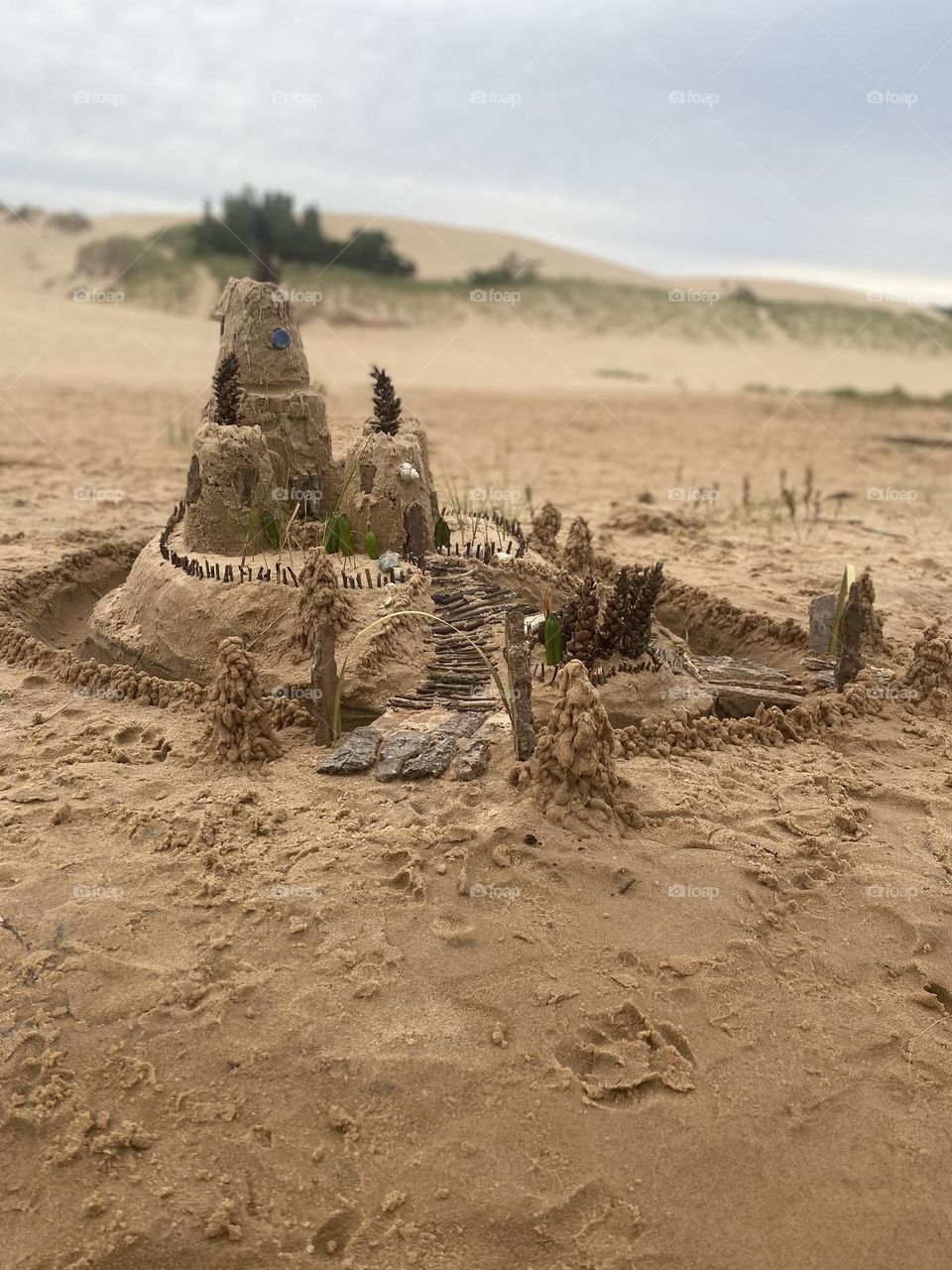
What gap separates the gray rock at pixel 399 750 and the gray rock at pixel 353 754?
0.19 feet

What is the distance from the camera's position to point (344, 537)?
657 centimetres

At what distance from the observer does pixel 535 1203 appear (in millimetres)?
3324

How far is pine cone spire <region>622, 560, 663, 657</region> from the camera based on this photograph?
5.80 metres

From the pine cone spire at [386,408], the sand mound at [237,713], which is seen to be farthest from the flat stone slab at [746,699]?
the pine cone spire at [386,408]

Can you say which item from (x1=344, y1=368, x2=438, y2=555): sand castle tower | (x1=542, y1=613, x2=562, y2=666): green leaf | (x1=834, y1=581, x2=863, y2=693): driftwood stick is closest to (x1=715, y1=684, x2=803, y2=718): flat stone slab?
(x1=834, y1=581, x2=863, y2=693): driftwood stick

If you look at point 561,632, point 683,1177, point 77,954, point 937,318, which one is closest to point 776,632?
point 561,632

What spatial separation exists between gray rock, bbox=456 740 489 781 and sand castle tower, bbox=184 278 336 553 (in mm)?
2346

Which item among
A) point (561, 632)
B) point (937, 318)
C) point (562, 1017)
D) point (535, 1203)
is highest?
point (937, 318)

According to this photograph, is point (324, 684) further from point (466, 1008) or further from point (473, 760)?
point (466, 1008)

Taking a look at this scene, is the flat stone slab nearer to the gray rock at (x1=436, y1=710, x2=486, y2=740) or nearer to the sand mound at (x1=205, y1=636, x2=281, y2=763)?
the gray rock at (x1=436, y1=710, x2=486, y2=740)

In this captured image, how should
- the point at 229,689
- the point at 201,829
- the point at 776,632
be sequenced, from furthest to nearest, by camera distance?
the point at 776,632, the point at 229,689, the point at 201,829

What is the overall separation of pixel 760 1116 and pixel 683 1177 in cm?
35

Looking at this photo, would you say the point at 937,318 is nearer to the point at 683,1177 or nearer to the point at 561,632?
the point at 561,632

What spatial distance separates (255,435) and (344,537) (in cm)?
84
